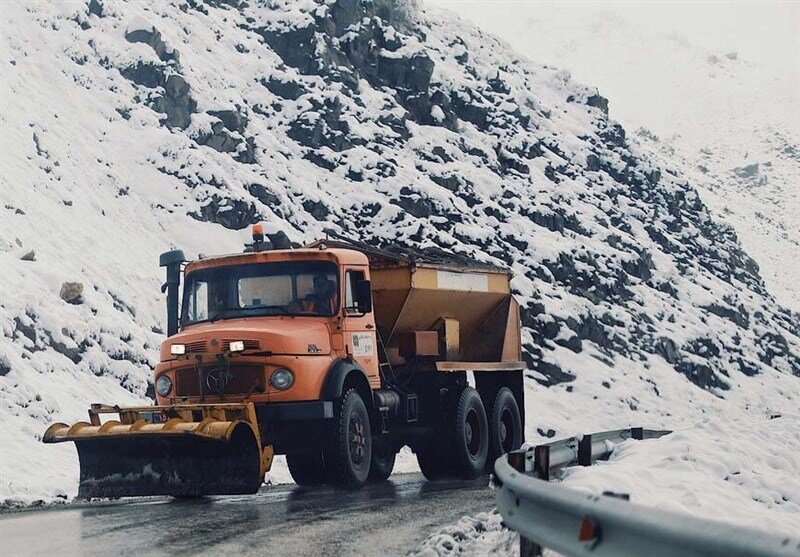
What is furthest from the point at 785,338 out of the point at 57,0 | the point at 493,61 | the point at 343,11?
the point at 57,0

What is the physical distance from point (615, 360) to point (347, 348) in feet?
78.1

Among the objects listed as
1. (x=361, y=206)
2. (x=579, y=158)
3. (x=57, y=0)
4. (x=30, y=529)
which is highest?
(x=57, y=0)

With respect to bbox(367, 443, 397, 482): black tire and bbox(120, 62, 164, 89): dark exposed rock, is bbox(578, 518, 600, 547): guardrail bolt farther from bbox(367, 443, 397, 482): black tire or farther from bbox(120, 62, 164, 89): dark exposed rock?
bbox(120, 62, 164, 89): dark exposed rock

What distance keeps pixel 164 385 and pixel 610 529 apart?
8.44 metres

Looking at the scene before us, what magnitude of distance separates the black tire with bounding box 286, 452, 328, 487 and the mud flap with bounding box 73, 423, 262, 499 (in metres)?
2.03

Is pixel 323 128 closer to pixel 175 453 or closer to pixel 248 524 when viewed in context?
pixel 175 453

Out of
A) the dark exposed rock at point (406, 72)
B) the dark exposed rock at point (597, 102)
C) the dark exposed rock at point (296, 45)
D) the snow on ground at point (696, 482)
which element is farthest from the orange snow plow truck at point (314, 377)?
the dark exposed rock at point (597, 102)

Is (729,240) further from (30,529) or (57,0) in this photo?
(30,529)

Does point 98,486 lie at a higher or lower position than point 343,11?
lower

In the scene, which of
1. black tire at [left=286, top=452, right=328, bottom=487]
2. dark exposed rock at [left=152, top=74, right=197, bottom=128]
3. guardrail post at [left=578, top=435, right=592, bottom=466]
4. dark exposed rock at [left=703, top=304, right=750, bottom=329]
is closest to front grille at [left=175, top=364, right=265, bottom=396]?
black tire at [left=286, top=452, right=328, bottom=487]

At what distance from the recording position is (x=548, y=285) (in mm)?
36188

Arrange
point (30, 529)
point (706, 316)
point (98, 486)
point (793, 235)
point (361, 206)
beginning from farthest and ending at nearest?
point (793, 235) < point (706, 316) < point (361, 206) < point (98, 486) < point (30, 529)

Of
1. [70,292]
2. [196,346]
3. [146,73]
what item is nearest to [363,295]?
[196,346]

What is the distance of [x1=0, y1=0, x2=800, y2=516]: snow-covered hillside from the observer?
2234 centimetres
